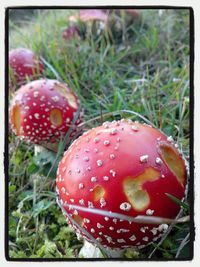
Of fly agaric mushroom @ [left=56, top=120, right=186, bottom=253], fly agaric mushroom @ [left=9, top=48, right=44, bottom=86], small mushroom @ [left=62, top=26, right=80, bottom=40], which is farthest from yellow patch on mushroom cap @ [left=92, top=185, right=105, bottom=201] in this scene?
small mushroom @ [left=62, top=26, right=80, bottom=40]

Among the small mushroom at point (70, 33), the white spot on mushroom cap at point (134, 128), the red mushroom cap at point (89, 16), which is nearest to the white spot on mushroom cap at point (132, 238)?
the white spot on mushroom cap at point (134, 128)

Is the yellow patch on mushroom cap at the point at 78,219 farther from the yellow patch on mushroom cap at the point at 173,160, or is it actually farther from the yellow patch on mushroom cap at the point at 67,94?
the yellow patch on mushroom cap at the point at 67,94

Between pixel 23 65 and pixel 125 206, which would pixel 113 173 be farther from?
pixel 23 65

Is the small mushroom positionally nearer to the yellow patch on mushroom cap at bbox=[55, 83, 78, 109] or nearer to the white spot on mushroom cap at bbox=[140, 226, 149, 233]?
the yellow patch on mushroom cap at bbox=[55, 83, 78, 109]

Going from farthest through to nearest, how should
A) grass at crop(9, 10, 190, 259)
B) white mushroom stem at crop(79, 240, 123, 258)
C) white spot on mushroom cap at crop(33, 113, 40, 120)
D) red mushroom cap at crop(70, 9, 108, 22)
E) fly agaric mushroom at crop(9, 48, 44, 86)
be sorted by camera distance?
red mushroom cap at crop(70, 9, 108, 22) < fly agaric mushroom at crop(9, 48, 44, 86) < white spot on mushroom cap at crop(33, 113, 40, 120) < grass at crop(9, 10, 190, 259) < white mushroom stem at crop(79, 240, 123, 258)

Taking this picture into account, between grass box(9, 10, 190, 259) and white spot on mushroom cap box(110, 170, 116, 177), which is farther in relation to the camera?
grass box(9, 10, 190, 259)

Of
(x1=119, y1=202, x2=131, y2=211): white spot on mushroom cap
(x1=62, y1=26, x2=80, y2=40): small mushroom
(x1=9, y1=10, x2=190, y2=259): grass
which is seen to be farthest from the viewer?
(x1=62, y1=26, x2=80, y2=40): small mushroom
